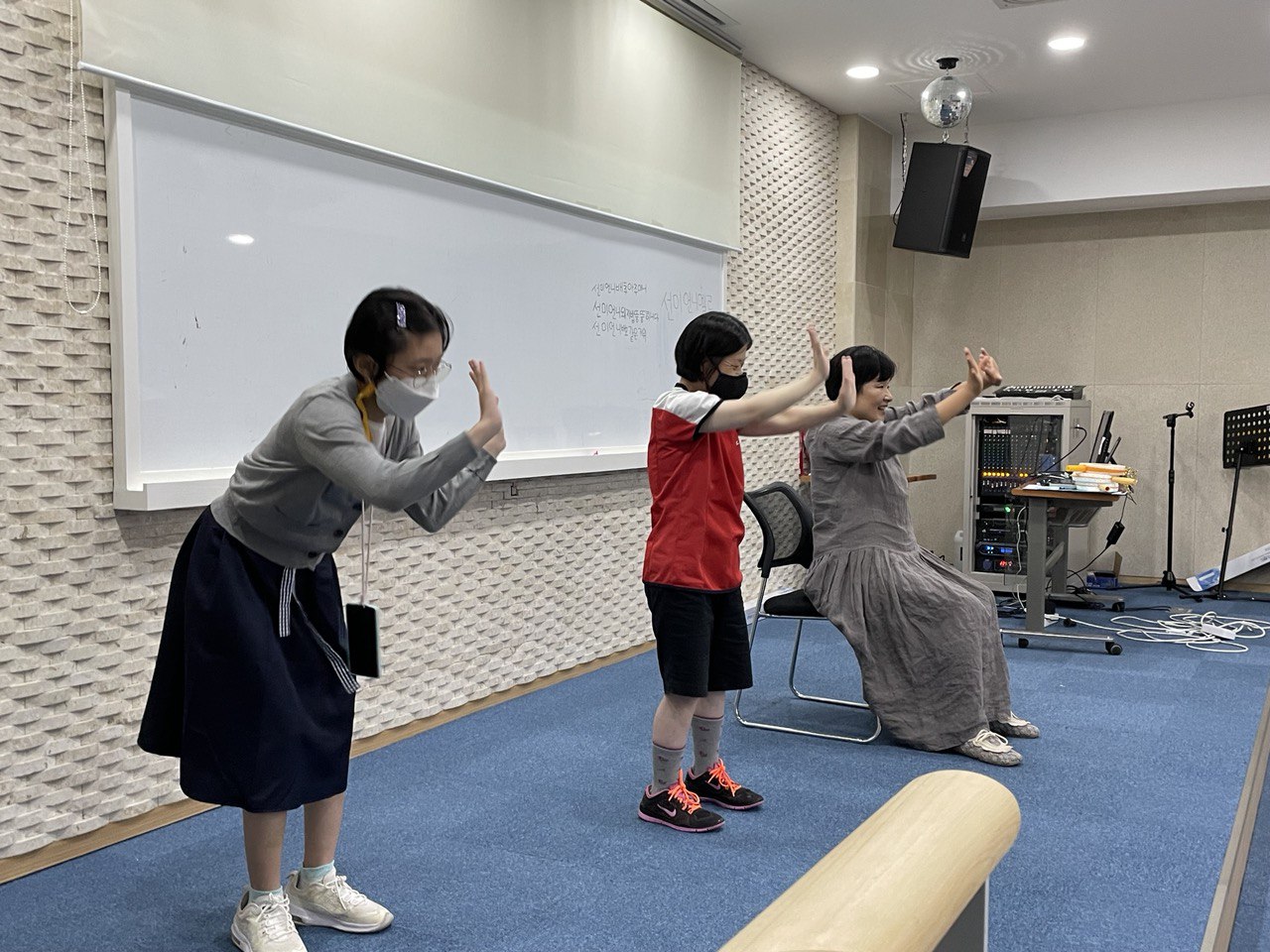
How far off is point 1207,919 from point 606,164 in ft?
11.0

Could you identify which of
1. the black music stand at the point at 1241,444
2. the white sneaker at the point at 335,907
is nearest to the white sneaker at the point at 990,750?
the white sneaker at the point at 335,907

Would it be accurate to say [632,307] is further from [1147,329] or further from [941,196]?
[1147,329]

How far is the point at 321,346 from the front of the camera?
10.9 ft

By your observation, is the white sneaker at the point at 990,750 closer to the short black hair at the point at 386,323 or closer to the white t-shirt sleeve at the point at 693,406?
the white t-shirt sleeve at the point at 693,406

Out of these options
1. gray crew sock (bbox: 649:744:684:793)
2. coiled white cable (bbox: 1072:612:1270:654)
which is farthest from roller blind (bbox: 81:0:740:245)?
coiled white cable (bbox: 1072:612:1270:654)

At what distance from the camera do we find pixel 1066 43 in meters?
5.50

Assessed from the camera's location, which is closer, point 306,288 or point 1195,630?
point 306,288

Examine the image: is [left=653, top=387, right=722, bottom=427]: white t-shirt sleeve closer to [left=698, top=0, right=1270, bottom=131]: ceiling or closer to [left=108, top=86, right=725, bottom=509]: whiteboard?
[left=108, top=86, right=725, bottom=509]: whiteboard

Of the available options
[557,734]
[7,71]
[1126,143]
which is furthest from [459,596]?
[1126,143]

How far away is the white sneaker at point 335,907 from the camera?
228 centimetres

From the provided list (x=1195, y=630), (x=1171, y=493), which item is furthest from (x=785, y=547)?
(x=1171, y=493)

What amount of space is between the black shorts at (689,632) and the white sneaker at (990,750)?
1.01 metres

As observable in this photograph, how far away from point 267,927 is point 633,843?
95 centimetres

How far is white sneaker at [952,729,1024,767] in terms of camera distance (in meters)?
3.37
